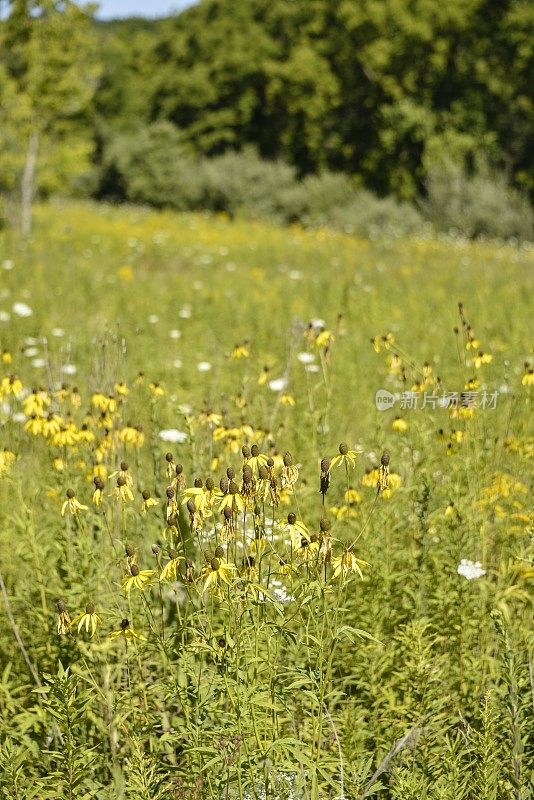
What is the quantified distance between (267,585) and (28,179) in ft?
41.3

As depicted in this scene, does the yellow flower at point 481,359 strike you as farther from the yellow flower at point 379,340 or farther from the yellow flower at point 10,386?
the yellow flower at point 10,386

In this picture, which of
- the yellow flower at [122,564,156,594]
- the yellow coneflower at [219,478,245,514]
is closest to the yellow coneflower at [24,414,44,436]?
the yellow flower at [122,564,156,594]

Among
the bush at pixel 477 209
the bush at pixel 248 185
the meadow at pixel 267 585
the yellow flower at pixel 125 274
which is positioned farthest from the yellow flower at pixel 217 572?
the bush at pixel 248 185

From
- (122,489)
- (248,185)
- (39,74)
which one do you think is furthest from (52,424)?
(248,185)

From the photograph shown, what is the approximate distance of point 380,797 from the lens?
2051 mm

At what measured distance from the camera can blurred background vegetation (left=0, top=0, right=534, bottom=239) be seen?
41.4 feet

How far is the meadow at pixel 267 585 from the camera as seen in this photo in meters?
1.76

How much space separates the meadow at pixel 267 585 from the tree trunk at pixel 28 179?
8084 millimetres

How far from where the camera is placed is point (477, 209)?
15.7 meters

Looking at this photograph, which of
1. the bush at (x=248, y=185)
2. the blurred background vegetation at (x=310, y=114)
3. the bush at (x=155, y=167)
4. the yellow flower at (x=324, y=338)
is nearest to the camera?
the yellow flower at (x=324, y=338)

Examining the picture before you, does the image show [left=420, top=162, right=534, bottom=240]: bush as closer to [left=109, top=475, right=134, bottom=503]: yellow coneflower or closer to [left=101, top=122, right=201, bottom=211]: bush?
[left=101, top=122, right=201, bottom=211]: bush

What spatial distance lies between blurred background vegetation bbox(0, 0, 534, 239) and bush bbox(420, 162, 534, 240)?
42 mm

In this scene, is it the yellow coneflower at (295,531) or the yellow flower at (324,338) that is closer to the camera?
the yellow coneflower at (295,531)

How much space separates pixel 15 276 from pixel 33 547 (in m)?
7.14
